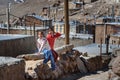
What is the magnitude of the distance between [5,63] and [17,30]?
2828 cm

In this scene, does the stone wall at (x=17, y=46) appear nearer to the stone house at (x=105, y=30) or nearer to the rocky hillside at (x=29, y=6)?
the stone house at (x=105, y=30)

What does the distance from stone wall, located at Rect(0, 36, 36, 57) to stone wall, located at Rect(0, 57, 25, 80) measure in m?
3.29

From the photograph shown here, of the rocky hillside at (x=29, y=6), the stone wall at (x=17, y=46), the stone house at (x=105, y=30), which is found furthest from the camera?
the rocky hillside at (x=29, y=6)

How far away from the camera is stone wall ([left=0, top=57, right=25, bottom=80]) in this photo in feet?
29.9

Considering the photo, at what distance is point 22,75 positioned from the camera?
408 inches

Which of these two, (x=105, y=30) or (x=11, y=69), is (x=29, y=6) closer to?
(x=105, y=30)

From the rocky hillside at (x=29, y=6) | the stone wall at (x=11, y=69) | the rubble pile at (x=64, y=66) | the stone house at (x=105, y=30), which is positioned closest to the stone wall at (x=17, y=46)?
the rubble pile at (x=64, y=66)

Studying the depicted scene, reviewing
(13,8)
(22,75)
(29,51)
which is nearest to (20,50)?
(29,51)

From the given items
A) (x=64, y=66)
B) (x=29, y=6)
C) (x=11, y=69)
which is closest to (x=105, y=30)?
(x=64, y=66)

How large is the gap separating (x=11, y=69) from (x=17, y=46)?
4916 millimetres

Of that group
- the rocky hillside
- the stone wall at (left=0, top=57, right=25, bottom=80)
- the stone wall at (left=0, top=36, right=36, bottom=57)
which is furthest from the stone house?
the rocky hillside

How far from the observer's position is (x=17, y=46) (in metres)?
14.4

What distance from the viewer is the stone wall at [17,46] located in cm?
1350

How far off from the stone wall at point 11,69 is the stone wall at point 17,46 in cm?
329
